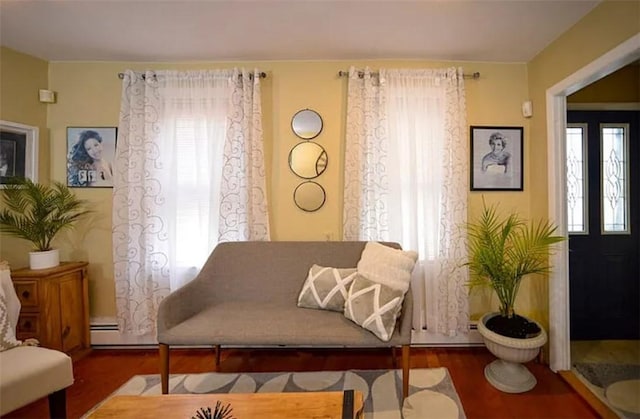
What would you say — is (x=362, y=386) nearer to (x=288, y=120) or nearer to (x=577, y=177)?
(x=288, y=120)

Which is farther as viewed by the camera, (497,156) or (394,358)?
(497,156)

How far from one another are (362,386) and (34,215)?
2.75 m

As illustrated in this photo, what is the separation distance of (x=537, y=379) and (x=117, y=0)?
12.4 ft

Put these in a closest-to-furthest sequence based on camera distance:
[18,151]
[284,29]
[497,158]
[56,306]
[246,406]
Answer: [246,406], [284,29], [56,306], [18,151], [497,158]

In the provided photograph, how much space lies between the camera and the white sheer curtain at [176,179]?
2.62 meters

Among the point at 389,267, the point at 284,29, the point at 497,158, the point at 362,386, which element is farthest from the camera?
the point at 497,158

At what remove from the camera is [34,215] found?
2410 mm

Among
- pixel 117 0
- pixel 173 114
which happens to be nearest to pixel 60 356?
pixel 173 114

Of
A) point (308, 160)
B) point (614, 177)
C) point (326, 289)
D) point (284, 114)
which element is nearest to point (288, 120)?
point (284, 114)

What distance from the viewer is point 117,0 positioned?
1.93 metres

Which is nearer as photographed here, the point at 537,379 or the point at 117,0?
the point at 117,0

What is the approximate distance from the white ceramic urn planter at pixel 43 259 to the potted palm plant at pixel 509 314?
3.21 meters

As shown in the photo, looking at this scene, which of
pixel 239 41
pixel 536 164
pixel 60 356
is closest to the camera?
pixel 60 356

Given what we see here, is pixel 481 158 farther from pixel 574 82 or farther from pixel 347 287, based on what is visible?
pixel 347 287
